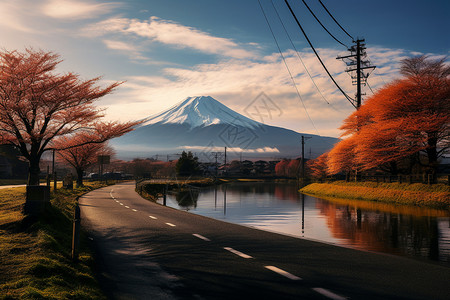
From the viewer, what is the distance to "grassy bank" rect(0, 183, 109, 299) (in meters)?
5.52

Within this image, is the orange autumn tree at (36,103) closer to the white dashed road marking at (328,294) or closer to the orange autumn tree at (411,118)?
the white dashed road marking at (328,294)

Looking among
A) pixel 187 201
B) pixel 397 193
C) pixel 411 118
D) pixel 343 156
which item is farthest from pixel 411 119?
pixel 187 201

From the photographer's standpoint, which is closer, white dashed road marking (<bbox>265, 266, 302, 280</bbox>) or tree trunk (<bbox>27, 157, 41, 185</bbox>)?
white dashed road marking (<bbox>265, 266, 302, 280</bbox>)

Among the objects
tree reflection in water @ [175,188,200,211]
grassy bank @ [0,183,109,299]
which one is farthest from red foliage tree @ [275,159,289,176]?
grassy bank @ [0,183,109,299]

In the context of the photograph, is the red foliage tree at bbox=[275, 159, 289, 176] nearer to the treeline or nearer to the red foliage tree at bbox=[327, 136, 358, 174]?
the red foliage tree at bbox=[327, 136, 358, 174]

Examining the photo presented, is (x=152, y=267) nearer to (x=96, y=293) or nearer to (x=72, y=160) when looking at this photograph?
(x=96, y=293)

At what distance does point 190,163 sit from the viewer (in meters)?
97.4

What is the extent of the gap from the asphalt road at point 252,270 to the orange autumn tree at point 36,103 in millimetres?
10387

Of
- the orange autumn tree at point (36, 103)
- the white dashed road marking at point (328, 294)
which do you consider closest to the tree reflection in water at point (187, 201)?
the orange autumn tree at point (36, 103)

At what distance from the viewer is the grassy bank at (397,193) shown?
29.6m

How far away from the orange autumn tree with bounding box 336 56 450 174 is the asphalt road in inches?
1086

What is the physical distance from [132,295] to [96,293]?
53 centimetres

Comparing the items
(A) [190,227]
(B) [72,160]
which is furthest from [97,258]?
(B) [72,160]

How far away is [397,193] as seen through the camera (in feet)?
114
